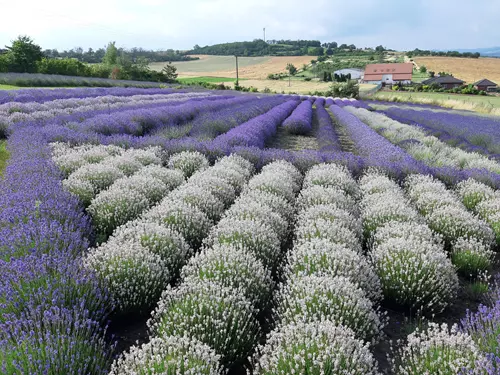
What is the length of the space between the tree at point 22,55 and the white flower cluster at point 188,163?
121 ft

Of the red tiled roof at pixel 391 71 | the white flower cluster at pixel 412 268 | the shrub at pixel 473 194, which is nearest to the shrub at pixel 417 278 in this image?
the white flower cluster at pixel 412 268

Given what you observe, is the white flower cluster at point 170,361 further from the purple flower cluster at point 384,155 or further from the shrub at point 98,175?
the purple flower cluster at point 384,155

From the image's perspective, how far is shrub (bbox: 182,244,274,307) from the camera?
3.35 m

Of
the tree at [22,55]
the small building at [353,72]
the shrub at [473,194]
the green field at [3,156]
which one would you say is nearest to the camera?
the shrub at [473,194]

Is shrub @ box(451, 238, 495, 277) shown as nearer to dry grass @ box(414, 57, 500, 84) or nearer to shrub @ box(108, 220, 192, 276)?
shrub @ box(108, 220, 192, 276)

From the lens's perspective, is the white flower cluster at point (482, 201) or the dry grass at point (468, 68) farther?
the dry grass at point (468, 68)

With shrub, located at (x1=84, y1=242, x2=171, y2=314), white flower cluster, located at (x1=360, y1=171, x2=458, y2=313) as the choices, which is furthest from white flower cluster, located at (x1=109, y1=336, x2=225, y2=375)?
white flower cluster, located at (x1=360, y1=171, x2=458, y2=313)

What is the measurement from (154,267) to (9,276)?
117 centimetres

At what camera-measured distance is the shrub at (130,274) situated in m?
3.32

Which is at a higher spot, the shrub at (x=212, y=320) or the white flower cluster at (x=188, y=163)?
the white flower cluster at (x=188, y=163)

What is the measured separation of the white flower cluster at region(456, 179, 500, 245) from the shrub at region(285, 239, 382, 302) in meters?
2.93

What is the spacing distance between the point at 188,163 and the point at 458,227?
16.6 ft

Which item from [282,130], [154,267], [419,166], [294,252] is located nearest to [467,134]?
[282,130]

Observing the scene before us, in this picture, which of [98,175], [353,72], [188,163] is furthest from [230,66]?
[98,175]
